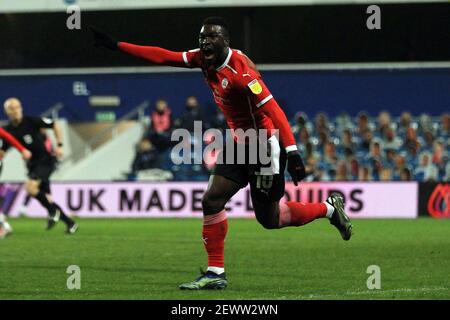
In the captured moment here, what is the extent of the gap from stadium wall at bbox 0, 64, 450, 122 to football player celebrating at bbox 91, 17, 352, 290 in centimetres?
1762

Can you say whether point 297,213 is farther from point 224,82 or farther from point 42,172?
point 42,172

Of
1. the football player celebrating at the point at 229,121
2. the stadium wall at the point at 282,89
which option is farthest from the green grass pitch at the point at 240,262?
the stadium wall at the point at 282,89

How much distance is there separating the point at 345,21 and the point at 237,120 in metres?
17.6

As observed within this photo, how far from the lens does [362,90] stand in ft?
92.4

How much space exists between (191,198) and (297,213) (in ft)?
43.0

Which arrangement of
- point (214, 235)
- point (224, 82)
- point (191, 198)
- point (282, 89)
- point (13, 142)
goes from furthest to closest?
point (282, 89) → point (191, 198) → point (13, 142) → point (214, 235) → point (224, 82)

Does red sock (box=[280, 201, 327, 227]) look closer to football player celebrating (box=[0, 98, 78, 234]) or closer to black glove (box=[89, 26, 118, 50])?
black glove (box=[89, 26, 118, 50])

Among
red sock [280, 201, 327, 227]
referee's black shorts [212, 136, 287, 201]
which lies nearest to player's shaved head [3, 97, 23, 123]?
red sock [280, 201, 327, 227]

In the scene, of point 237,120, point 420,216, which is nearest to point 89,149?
point 420,216

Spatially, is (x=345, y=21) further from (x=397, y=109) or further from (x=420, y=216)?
(x=420, y=216)

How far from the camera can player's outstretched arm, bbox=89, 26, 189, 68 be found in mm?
9516

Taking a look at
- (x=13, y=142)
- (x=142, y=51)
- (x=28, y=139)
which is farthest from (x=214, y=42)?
(x=28, y=139)

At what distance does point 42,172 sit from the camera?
18234mm

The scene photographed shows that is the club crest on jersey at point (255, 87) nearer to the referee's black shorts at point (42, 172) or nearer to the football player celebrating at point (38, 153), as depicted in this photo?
the football player celebrating at point (38, 153)
